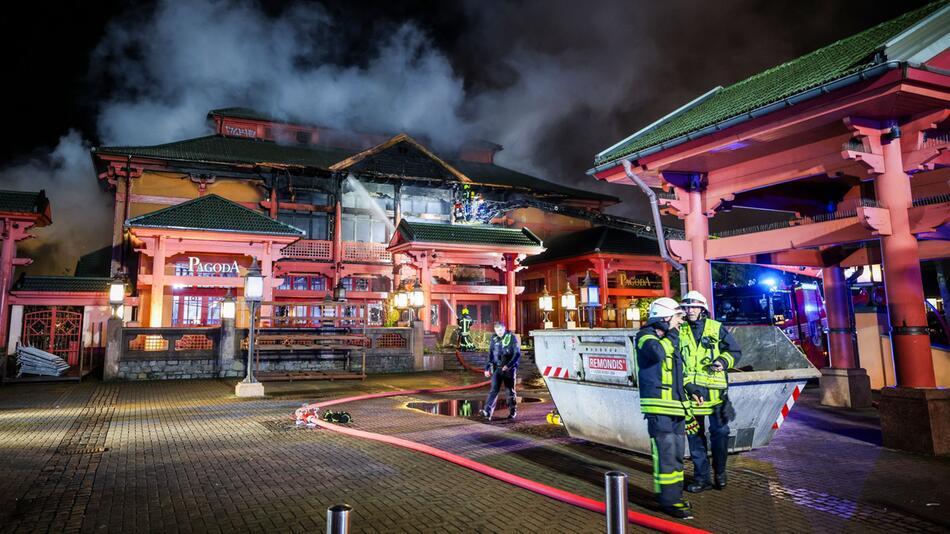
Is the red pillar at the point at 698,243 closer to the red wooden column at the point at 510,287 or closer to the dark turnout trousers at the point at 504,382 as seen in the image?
the dark turnout trousers at the point at 504,382

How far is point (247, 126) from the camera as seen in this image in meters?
30.7

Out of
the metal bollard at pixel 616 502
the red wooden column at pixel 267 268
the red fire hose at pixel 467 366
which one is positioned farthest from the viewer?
the red wooden column at pixel 267 268

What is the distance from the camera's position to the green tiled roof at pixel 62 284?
18500 mm

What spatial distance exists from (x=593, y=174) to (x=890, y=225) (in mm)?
5182

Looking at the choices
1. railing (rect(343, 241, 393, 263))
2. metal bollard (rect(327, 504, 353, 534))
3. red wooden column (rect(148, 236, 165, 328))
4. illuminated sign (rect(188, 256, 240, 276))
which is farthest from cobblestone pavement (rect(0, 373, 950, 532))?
railing (rect(343, 241, 393, 263))

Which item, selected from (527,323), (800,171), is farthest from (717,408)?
(527,323)

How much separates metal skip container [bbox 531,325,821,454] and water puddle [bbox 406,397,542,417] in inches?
134

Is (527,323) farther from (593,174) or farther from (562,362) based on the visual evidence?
(562,362)

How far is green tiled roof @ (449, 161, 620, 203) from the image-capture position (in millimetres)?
31609

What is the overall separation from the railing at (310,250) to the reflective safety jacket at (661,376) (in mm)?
22575

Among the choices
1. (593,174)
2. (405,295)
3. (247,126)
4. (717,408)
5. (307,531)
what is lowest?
(307,531)

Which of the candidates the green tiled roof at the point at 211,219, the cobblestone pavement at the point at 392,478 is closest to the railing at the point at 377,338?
the green tiled roof at the point at 211,219

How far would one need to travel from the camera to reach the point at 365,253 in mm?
26766

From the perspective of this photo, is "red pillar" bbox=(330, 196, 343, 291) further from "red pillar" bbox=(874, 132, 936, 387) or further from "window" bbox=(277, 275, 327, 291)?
"red pillar" bbox=(874, 132, 936, 387)
